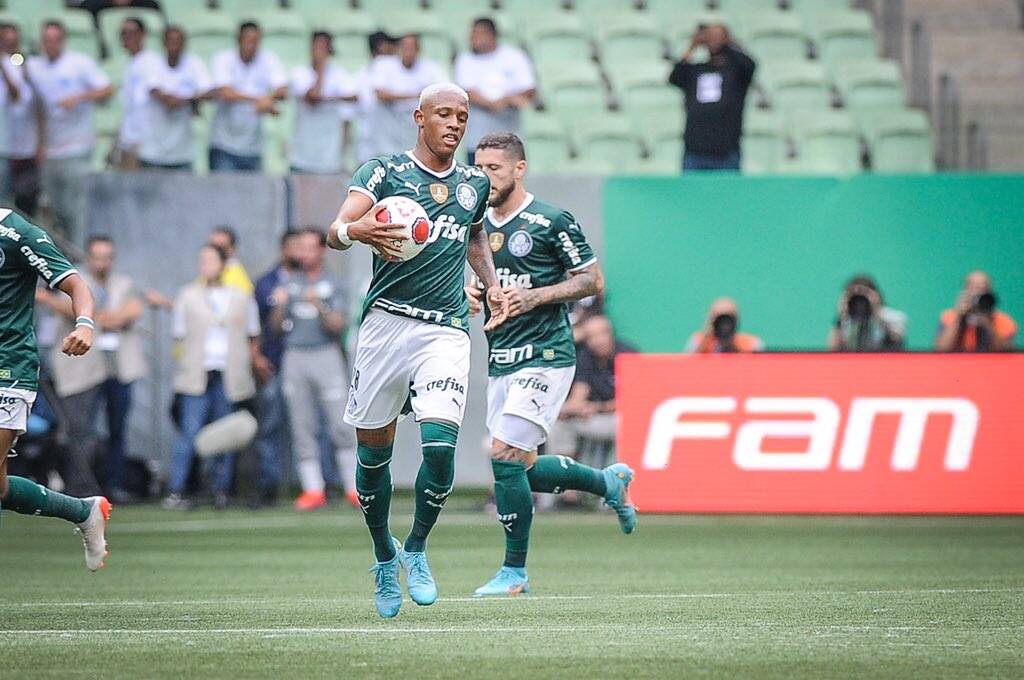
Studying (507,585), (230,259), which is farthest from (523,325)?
(230,259)

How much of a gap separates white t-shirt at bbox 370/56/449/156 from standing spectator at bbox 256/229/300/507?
5.01 ft

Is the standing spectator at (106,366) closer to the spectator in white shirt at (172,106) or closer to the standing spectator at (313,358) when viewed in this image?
the spectator in white shirt at (172,106)

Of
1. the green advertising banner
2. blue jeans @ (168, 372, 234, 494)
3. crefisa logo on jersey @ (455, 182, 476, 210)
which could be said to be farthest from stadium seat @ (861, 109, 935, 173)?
crefisa logo on jersey @ (455, 182, 476, 210)

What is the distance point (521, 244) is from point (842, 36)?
13977 millimetres

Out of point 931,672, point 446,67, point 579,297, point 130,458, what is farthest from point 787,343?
point 931,672

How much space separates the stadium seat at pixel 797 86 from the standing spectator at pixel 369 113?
216 inches

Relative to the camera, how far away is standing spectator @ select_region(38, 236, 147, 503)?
1758 cm

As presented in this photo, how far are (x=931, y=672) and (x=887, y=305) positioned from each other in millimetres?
12334

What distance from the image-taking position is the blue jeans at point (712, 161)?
1867cm

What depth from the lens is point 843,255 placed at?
18734 millimetres

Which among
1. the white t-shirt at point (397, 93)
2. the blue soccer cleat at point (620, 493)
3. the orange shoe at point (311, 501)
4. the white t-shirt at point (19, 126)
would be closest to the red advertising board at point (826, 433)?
the orange shoe at point (311, 501)

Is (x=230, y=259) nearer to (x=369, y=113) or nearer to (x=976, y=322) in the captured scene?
(x=369, y=113)

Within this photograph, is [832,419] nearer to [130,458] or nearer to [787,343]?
[787,343]

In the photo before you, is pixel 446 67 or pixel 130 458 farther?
pixel 446 67
